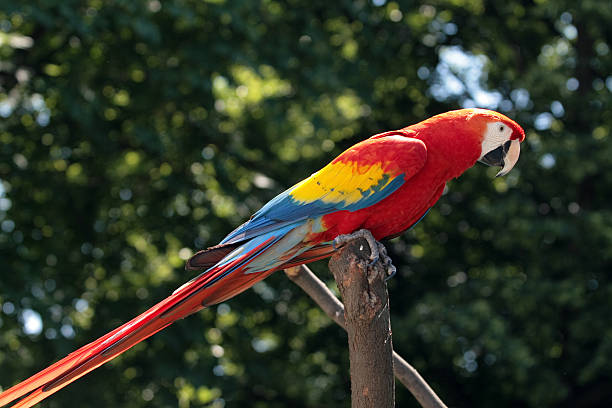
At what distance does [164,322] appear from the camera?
217 cm

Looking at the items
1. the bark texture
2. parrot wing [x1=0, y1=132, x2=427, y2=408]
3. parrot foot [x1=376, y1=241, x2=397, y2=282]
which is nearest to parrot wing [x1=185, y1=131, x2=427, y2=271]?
parrot wing [x1=0, y1=132, x2=427, y2=408]

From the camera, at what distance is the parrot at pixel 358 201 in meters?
2.29

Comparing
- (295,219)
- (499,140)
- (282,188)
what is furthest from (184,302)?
(282,188)

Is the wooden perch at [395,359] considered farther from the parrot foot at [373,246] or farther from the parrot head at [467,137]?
the parrot head at [467,137]

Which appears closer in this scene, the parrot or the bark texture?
the bark texture

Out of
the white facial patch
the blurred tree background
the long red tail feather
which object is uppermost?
the white facial patch

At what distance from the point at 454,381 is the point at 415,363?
34 centimetres

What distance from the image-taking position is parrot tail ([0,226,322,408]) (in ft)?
6.55

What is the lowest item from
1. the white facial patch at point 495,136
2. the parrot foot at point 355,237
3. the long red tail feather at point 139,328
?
the long red tail feather at point 139,328

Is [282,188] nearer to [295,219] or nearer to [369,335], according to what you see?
[295,219]

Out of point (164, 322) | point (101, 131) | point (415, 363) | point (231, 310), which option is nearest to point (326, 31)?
point (101, 131)

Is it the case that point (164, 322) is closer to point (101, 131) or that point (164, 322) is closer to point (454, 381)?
point (101, 131)

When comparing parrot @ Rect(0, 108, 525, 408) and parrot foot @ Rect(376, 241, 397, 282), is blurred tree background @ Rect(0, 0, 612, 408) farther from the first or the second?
parrot foot @ Rect(376, 241, 397, 282)

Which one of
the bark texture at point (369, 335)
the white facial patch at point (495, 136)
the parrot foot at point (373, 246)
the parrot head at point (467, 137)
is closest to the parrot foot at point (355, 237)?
the parrot foot at point (373, 246)
